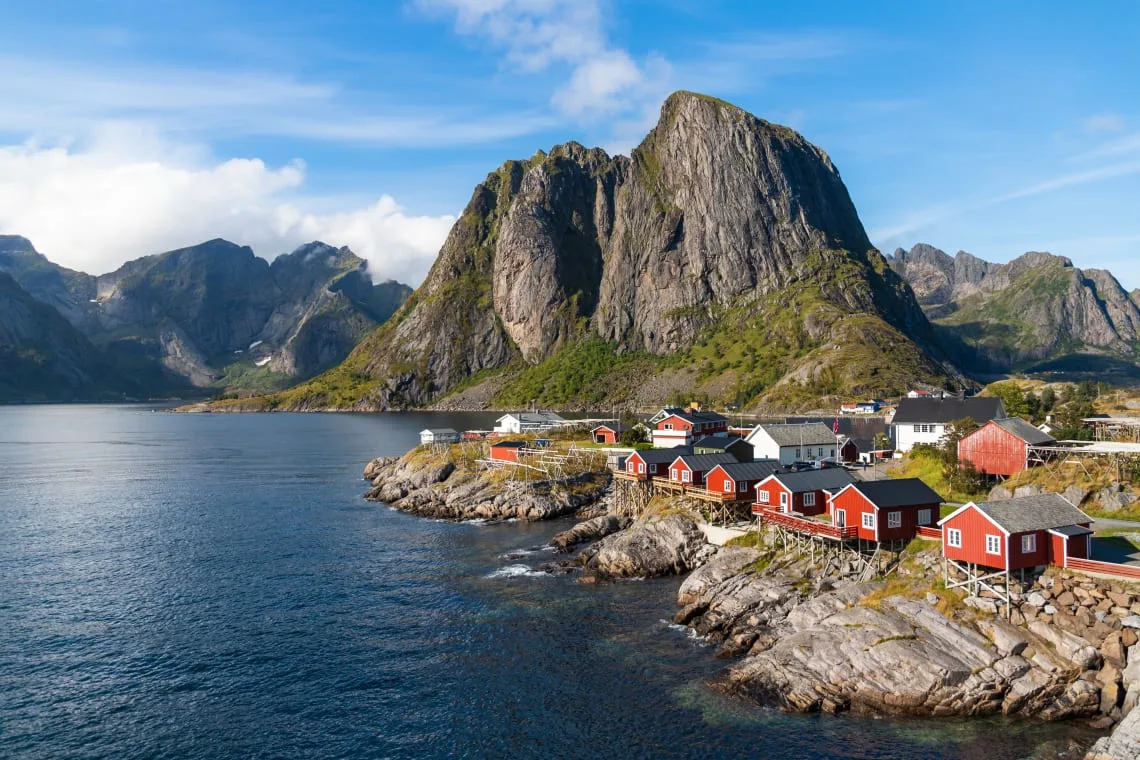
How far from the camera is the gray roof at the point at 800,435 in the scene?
86.6m

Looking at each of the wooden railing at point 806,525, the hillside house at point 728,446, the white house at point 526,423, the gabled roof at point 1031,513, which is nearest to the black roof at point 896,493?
the wooden railing at point 806,525

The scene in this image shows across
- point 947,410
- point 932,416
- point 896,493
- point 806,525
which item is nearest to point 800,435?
point 932,416

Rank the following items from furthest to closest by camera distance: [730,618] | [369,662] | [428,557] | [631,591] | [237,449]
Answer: [237,449], [428,557], [631,591], [730,618], [369,662]

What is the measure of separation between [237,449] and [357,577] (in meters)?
129

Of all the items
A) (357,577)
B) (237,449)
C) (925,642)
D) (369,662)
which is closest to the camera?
(925,642)

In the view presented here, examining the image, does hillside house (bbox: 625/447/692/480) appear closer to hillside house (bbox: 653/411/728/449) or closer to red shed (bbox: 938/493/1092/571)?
hillside house (bbox: 653/411/728/449)

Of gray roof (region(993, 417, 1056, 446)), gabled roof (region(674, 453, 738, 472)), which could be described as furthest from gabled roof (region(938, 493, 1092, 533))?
gabled roof (region(674, 453, 738, 472))

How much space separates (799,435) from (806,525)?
3562 centimetres

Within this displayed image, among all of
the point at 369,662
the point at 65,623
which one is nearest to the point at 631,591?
the point at 369,662

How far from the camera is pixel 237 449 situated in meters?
178

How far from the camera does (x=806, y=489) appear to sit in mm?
59625

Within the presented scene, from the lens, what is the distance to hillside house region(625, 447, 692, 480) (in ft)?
265

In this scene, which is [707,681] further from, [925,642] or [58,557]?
[58,557]

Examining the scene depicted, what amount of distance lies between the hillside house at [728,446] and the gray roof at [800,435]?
3.01 meters
